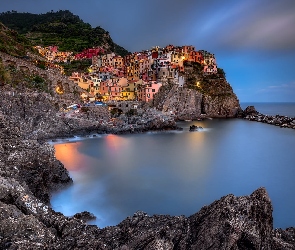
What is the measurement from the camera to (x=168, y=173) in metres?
19.0

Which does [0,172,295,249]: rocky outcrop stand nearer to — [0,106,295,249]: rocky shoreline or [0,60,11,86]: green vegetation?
[0,106,295,249]: rocky shoreline

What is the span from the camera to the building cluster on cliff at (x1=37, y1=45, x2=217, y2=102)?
54438 mm

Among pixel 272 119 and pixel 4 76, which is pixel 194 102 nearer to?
pixel 272 119

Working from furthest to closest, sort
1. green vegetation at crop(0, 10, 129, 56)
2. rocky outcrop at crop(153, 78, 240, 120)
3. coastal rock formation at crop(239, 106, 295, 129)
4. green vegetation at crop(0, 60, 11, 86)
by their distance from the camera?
green vegetation at crop(0, 10, 129, 56)
rocky outcrop at crop(153, 78, 240, 120)
coastal rock formation at crop(239, 106, 295, 129)
green vegetation at crop(0, 60, 11, 86)

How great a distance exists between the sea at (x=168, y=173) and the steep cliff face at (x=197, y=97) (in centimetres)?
2020

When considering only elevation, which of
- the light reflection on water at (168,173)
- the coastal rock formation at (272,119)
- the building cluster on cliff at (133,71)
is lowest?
the light reflection on water at (168,173)

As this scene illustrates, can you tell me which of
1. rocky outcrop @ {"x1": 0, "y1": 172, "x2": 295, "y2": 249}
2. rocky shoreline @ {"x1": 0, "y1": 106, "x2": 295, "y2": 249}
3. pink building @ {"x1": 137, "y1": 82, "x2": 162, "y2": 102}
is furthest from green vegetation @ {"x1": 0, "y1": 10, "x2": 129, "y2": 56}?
rocky outcrop @ {"x1": 0, "y1": 172, "x2": 295, "y2": 249}

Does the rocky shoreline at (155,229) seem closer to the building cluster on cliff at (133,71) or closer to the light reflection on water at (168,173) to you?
the light reflection on water at (168,173)

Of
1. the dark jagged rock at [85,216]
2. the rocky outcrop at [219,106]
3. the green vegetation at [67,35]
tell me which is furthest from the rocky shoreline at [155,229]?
the green vegetation at [67,35]

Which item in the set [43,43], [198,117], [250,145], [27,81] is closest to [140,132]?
[250,145]

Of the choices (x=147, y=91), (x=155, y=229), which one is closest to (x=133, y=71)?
(x=147, y=91)

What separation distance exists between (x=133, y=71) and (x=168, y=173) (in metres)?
53.1

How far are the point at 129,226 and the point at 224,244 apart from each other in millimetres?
2564

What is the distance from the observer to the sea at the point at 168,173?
12750 mm
